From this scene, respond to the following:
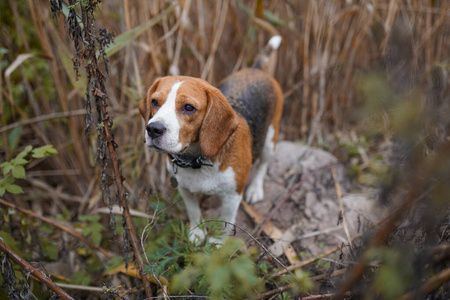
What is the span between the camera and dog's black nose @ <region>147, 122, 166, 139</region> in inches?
68.6

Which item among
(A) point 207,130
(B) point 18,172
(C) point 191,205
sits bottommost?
(C) point 191,205

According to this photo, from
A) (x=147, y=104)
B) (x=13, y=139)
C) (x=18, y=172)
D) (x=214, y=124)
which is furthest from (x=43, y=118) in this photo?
(x=214, y=124)

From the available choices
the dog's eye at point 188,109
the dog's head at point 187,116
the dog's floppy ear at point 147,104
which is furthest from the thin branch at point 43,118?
the dog's eye at point 188,109

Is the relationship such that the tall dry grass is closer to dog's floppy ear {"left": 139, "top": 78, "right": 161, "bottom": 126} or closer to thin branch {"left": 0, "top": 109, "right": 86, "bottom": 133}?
thin branch {"left": 0, "top": 109, "right": 86, "bottom": 133}

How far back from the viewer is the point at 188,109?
6.32 ft

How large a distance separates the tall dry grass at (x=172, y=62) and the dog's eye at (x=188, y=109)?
1086 millimetres

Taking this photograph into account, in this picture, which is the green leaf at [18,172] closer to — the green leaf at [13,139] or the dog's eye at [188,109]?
the dog's eye at [188,109]

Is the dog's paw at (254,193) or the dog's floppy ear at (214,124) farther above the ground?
the dog's floppy ear at (214,124)

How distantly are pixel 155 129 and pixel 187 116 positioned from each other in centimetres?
25

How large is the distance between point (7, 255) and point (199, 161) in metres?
1.13

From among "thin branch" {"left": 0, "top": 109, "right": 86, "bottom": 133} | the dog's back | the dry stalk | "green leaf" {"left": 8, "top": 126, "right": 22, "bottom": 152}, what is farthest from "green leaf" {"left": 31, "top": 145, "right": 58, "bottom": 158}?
the dog's back

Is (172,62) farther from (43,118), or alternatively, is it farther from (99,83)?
(99,83)

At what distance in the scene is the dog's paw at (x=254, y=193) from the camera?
9.99 feet

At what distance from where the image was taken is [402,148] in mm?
1066
